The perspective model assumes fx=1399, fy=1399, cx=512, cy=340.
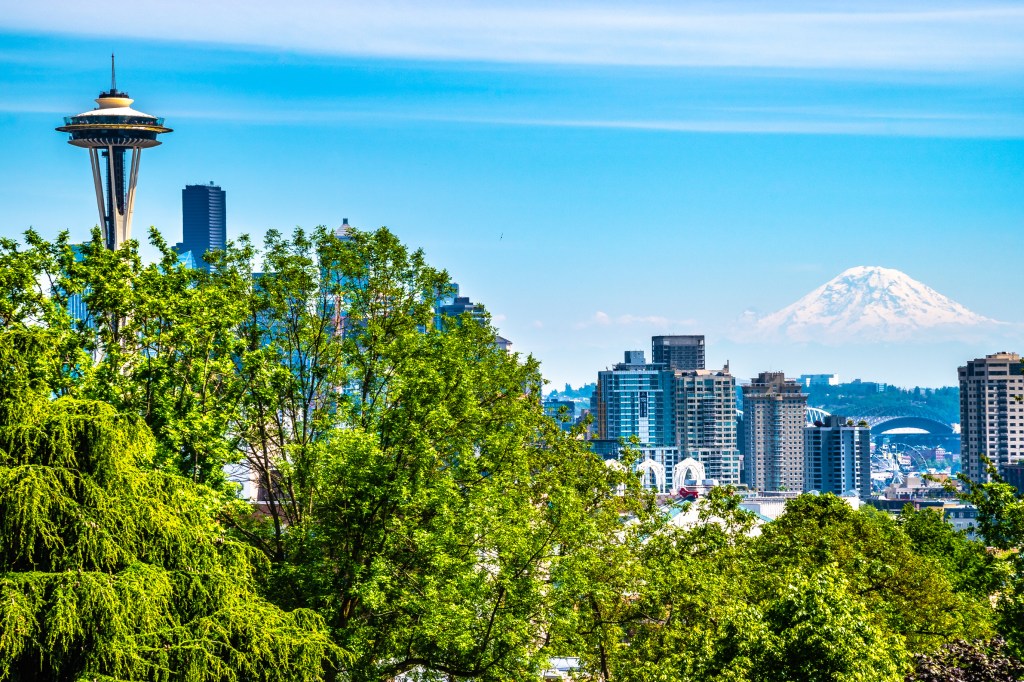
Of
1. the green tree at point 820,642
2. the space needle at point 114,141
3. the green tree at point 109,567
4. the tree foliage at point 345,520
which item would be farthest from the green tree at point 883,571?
the space needle at point 114,141

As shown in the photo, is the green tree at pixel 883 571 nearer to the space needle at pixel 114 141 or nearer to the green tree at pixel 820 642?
the green tree at pixel 820 642

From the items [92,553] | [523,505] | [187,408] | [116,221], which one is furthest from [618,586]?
[116,221]

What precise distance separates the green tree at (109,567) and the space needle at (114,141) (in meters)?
136

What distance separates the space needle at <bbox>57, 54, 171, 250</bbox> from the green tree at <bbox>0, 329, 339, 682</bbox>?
445 ft

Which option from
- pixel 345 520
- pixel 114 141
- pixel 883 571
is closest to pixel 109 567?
pixel 345 520

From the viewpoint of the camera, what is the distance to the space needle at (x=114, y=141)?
154 meters

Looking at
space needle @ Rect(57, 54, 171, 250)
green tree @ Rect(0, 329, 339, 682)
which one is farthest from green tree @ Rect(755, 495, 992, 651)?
space needle @ Rect(57, 54, 171, 250)

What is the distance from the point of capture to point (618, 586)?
2984cm

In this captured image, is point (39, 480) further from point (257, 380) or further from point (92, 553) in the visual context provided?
point (257, 380)

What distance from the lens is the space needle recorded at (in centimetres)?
15375

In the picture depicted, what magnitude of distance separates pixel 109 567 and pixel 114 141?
14055 cm

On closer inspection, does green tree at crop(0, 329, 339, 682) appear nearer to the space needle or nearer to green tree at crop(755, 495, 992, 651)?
green tree at crop(755, 495, 992, 651)

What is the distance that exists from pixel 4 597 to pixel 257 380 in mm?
9292

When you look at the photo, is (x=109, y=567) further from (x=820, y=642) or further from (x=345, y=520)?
(x=820, y=642)
